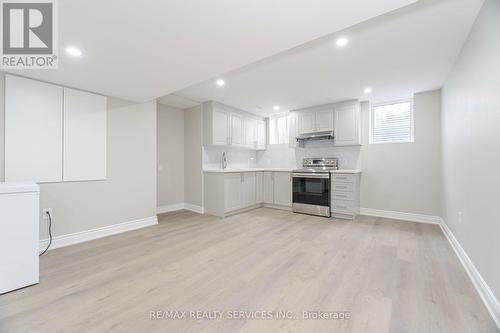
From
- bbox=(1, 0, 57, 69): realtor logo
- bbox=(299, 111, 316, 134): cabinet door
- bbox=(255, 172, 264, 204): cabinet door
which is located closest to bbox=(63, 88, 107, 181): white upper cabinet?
bbox=(1, 0, 57, 69): realtor logo

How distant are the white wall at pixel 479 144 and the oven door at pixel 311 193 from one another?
188cm

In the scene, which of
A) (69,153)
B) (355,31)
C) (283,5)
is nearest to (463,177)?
(355,31)

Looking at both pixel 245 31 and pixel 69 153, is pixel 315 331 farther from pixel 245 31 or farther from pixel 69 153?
pixel 69 153

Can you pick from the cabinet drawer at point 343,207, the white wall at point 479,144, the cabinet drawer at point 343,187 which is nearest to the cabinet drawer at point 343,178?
the cabinet drawer at point 343,187

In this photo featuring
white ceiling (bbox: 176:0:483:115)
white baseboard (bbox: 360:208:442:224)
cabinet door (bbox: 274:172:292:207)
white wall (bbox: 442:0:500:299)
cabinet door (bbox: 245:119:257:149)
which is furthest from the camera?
cabinet door (bbox: 245:119:257:149)

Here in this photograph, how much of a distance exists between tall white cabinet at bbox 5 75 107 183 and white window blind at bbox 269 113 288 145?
12.8 ft

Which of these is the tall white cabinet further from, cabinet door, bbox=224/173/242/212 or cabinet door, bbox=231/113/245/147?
cabinet door, bbox=231/113/245/147

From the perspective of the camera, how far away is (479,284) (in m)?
1.68

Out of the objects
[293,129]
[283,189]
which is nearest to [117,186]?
[283,189]

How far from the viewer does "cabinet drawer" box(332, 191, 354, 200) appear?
3.87 metres

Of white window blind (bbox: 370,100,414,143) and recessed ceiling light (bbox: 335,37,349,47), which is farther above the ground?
recessed ceiling light (bbox: 335,37,349,47)

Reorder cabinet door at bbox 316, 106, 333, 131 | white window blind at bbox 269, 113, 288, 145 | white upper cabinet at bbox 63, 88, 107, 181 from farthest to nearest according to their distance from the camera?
white window blind at bbox 269, 113, 288, 145 → cabinet door at bbox 316, 106, 333, 131 → white upper cabinet at bbox 63, 88, 107, 181

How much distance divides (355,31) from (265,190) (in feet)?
12.2

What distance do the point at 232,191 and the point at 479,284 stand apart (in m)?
3.47
